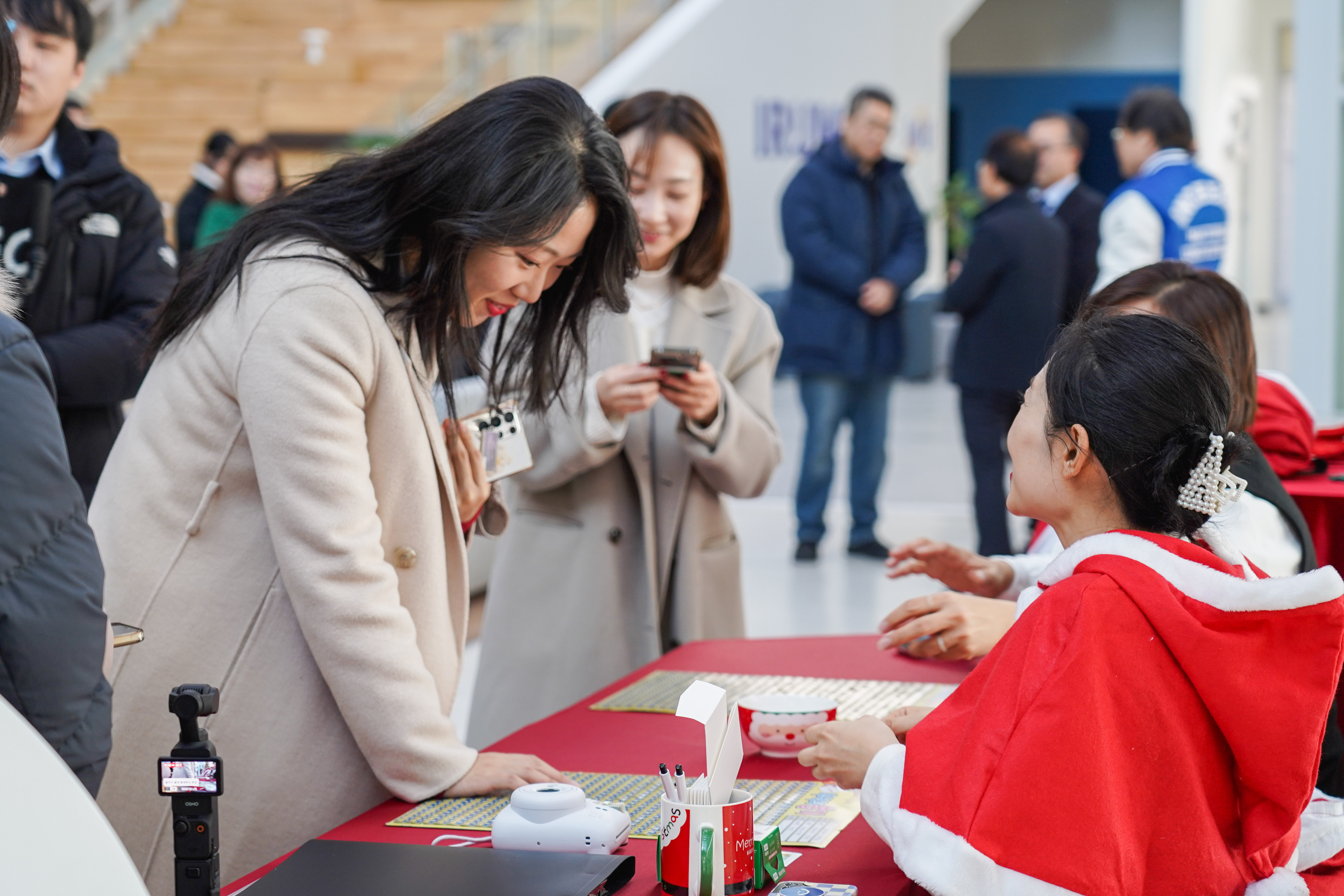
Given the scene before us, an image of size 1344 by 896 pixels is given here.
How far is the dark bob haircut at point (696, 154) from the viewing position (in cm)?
241

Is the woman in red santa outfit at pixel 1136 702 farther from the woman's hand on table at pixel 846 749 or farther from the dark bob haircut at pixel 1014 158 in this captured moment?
the dark bob haircut at pixel 1014 158

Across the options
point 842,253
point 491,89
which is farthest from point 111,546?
point 842,253

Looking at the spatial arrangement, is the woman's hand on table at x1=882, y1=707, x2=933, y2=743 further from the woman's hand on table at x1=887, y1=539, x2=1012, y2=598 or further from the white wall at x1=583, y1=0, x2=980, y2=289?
the white wall at x1=583, y1=0, x2=980, y2=289

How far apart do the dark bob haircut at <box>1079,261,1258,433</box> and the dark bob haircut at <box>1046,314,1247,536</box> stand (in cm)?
59

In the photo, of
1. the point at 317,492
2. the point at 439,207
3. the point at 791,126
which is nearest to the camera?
the point at 317,492

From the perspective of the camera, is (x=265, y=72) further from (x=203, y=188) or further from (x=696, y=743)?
(x=696, y=743)

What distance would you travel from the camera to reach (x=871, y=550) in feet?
18.3

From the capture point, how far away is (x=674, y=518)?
2.46m

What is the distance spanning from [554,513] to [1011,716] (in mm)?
1435

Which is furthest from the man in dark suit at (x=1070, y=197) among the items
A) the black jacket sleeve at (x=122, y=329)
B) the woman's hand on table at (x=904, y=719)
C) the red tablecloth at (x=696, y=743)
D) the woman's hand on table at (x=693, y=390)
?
the woman's hand on table at (x=904, y=719)

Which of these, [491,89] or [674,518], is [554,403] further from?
[491,89]

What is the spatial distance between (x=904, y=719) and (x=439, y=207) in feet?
2.54

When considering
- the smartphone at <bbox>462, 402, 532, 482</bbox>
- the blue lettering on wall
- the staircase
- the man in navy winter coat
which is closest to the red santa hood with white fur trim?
the smartphone at <bbox>462, 402, 532, 482</bbox>

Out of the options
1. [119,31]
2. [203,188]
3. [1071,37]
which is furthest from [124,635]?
[1071,37]
